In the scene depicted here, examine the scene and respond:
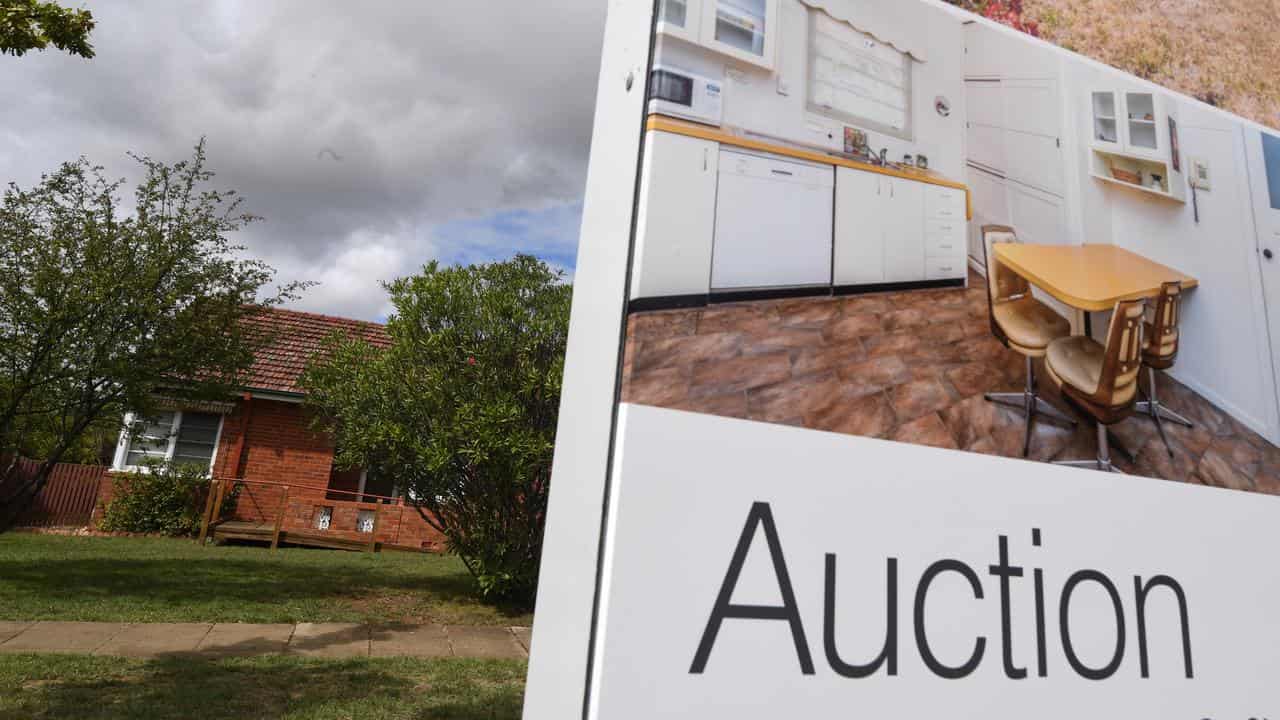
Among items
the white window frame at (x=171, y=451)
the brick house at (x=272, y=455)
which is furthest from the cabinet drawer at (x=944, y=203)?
the white window frame at (x=171, y=451)

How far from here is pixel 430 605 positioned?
6992mm

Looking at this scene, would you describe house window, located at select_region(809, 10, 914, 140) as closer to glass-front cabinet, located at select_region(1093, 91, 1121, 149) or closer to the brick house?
glass-front cabinet, located at select_region(1093, 91, 1121, 149)

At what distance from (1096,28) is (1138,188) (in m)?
0.51

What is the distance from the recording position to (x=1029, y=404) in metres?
1.47

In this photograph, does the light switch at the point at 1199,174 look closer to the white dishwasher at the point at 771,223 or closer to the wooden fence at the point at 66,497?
the white dishwasher at the point at 771,223

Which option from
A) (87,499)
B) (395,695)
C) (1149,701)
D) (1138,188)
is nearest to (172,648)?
(395,695)

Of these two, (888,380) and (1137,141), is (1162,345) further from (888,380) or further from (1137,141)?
(888,380)

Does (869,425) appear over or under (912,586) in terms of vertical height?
over

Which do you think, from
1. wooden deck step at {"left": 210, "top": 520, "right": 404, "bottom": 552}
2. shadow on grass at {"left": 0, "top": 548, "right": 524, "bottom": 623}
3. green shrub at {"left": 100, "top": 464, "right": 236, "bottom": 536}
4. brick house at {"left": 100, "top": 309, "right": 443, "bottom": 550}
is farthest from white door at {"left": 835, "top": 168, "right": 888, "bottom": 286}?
green shrub at {"left": 100, "top": 464, "right": 236, "bottom": 536}

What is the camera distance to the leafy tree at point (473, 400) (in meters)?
6.44

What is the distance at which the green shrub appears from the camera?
10859 millimetres

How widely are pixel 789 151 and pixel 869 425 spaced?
542mm

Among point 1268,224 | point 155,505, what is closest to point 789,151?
point 1268,224

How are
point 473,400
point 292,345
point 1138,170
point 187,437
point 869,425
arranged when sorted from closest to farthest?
point 869,425, point 1138,170, point 473,400, point 187,437, point 292,345
